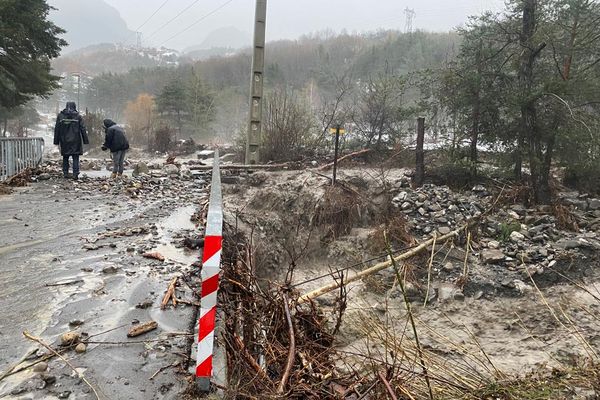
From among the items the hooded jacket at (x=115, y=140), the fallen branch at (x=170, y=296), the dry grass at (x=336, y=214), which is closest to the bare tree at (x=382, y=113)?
the dry grass at (x=336, y=214)

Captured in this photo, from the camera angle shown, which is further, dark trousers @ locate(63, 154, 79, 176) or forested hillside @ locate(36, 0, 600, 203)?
dark trousers @ locate(63, 154, 79, 176)

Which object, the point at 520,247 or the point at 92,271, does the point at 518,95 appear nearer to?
the point at 520,247

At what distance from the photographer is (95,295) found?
390 cm

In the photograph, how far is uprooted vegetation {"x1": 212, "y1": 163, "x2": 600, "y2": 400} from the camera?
2693mm

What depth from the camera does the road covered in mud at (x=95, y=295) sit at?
265cm

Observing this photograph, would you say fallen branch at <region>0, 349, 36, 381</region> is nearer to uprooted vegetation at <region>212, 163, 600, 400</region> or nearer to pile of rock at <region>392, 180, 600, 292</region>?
uprooted vegetation at <region>212, 163, 600, 400</region>

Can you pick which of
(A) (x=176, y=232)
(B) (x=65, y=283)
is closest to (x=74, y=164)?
(A) (x=176, y=232)

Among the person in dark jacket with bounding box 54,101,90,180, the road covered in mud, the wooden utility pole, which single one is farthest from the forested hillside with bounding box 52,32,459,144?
the road covered in mud

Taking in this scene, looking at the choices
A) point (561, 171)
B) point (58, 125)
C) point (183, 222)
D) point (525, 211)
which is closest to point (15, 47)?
point (58, 125)

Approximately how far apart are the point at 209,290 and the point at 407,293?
5.63 m

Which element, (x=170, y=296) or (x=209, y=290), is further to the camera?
(x=170, y=296)

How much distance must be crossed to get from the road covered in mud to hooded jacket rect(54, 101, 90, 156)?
3.02m

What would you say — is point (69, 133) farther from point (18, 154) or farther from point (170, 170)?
point (170, 170)

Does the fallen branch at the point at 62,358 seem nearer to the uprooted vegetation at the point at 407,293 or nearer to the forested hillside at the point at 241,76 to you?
the uprooted vegetation at the point at 407,293
